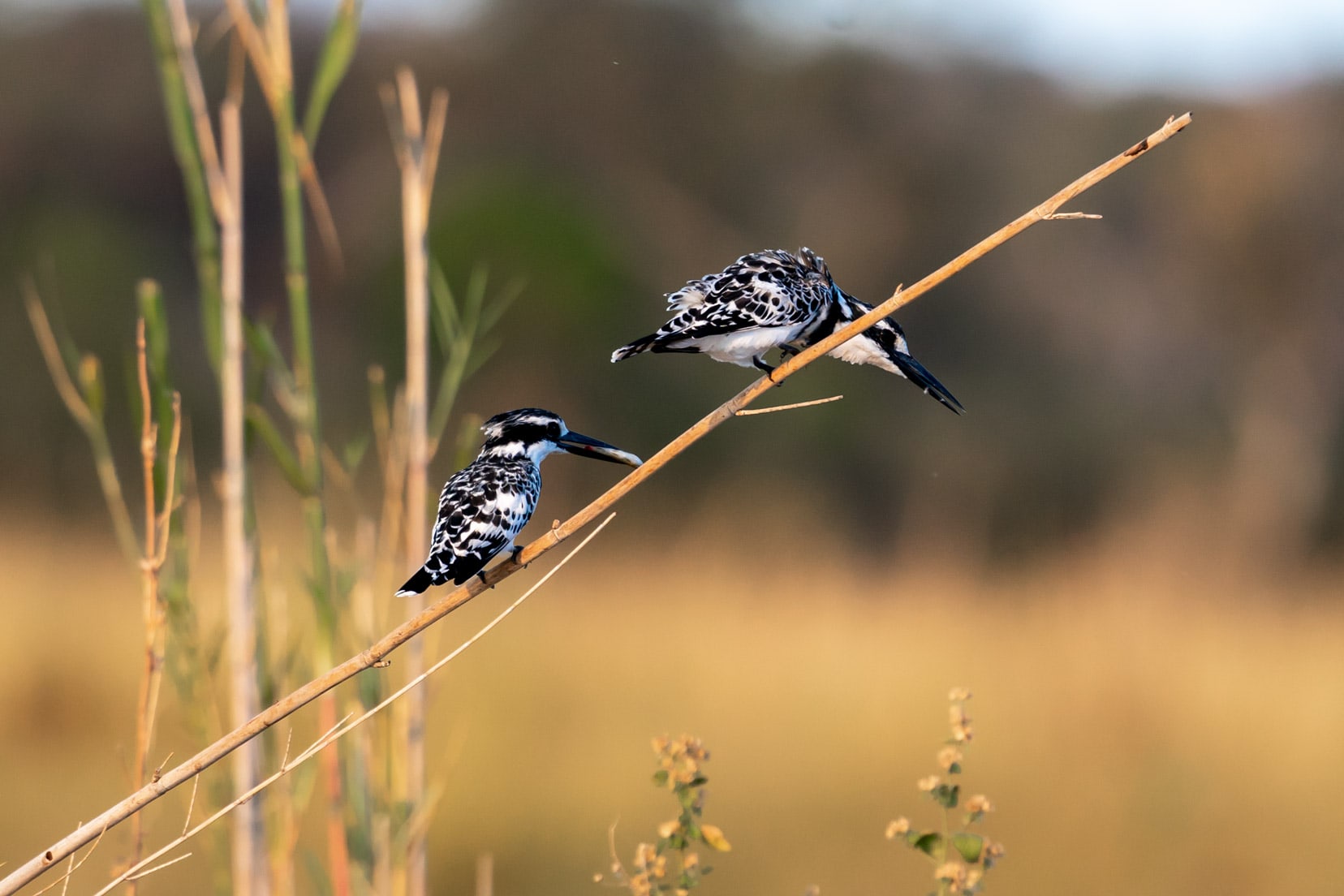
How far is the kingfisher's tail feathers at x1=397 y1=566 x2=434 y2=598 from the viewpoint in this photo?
231cm

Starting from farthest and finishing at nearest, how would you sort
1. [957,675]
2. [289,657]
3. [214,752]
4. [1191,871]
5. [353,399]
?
[353,399], [957,675], [1191,871], [289,657], [214,752]

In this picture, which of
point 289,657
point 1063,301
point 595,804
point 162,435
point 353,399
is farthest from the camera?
point 1063,301

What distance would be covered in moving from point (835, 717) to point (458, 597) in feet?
22.6

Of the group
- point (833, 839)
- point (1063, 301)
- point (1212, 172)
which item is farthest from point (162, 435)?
point (1063, 301)

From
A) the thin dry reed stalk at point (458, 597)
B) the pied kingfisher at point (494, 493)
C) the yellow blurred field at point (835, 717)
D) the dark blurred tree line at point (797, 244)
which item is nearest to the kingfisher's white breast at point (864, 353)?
the pied kingfisher at point (494, 493)

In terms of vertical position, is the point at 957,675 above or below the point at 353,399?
below

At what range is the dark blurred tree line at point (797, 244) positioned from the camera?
487 inches

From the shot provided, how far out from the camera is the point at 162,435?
2.46 m

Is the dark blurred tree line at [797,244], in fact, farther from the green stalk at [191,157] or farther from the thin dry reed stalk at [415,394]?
the green stalk at [191,157]

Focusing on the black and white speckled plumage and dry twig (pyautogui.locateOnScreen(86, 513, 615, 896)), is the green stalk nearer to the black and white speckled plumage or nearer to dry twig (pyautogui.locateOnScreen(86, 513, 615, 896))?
Answer: the black and white speckled plumage

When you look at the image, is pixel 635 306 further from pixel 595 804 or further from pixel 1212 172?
pixel 595 804

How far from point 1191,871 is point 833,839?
5.81 ft

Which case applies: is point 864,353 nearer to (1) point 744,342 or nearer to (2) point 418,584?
(1) point 744,342

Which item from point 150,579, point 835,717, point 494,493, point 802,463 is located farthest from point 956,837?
point 802,463
